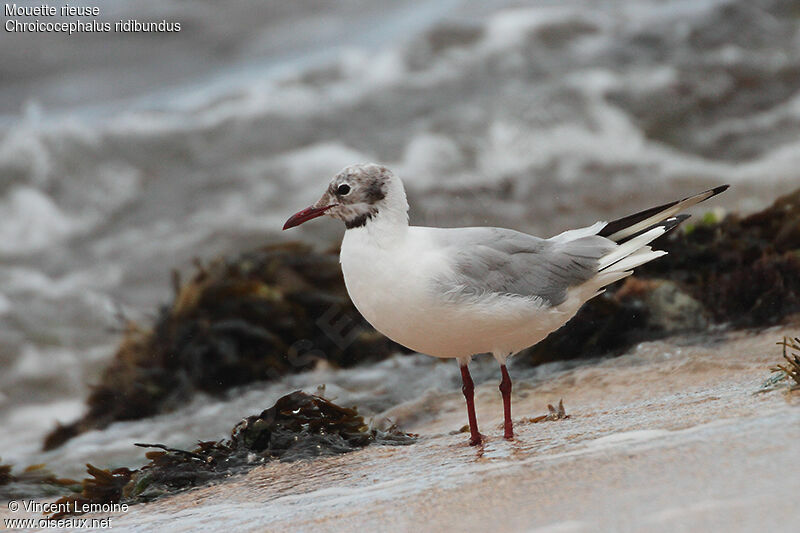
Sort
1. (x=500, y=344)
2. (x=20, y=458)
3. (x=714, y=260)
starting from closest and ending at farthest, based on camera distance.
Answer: (x=500, y=344) < (x=714, y=260) < (x=20, y=458)

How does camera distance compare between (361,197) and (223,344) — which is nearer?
(361,197)

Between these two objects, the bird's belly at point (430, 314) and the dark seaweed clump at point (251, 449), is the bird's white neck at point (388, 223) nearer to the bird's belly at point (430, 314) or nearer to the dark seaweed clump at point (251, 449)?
the bird's belly at point (430, 314)

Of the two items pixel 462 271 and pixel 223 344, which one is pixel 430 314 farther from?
pixel 223 344

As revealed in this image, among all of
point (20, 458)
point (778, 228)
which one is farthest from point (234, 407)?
point (778, 228)

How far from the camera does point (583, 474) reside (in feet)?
9.76

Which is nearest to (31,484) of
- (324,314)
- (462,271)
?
(324,314)

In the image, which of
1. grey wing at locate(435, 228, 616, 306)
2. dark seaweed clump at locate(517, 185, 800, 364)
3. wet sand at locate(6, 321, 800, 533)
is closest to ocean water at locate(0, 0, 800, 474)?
dark seaweed clump at locate(517, 185, 800, 364)

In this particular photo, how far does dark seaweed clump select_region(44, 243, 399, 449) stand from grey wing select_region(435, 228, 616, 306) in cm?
249

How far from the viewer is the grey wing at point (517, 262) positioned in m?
3.89

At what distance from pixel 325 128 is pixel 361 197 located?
351 inches

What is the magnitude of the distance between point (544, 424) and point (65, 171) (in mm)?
9695

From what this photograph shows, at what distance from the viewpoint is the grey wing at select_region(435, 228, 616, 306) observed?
3.89 m

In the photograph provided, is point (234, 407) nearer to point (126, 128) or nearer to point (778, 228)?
point (778, 228)

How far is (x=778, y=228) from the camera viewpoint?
20.0 feet
